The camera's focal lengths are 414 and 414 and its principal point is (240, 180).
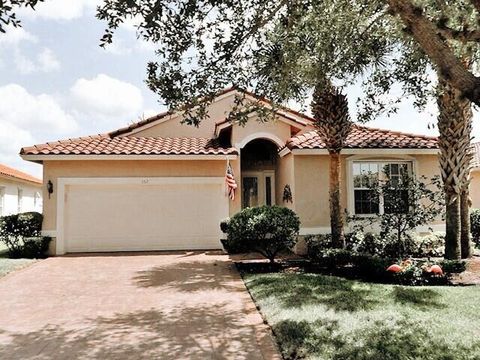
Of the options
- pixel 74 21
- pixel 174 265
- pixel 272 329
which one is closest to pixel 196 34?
pixel 74 21

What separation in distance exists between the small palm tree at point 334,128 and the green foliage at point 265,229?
5.03 ft

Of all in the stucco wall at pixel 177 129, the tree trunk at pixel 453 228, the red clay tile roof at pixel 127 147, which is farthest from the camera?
the stucco wall at pixel 177 129

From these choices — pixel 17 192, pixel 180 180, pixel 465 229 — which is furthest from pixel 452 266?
pixel 17 192

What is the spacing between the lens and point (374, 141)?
1538cm

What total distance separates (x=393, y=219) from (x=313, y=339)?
7743mm

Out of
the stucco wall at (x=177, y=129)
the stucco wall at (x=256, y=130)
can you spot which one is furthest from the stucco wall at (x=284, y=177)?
the stucco wall at (x=177, y=129)

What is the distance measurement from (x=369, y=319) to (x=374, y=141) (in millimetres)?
10128

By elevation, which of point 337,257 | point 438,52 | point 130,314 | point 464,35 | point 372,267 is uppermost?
point 464,35

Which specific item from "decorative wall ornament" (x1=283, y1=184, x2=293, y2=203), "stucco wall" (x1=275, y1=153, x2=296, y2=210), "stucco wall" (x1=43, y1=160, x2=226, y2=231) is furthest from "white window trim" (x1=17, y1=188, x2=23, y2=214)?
"decorative wall ornament" (x1=283, y1=184, x2=293, y2=203)

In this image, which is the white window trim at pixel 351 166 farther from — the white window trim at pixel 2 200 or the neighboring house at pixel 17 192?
the white window trim at pixel 2 200

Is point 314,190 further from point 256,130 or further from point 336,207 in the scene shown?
point 256,130

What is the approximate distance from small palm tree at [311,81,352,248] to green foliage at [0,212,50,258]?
1025 centimetres

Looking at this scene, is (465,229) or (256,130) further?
(256,130)

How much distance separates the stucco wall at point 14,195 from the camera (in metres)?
25.7
